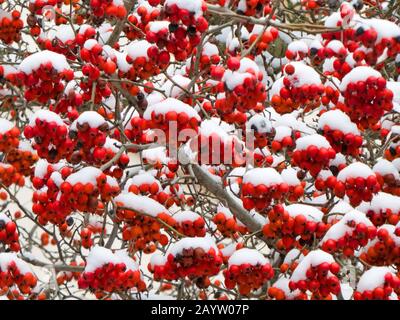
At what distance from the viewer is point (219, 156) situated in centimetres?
360

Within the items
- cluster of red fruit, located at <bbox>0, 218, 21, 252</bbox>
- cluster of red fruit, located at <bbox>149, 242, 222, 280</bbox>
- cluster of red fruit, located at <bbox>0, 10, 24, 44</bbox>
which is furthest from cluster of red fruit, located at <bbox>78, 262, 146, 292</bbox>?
cluster of red fruit, located at <bbox>0, 10, 24, 44</bbox>

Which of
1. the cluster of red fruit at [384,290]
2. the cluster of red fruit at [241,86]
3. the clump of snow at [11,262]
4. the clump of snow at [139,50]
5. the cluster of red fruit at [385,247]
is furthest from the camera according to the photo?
the clump of snow at [11,262]

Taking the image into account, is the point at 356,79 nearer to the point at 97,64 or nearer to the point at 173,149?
the point at 173,149

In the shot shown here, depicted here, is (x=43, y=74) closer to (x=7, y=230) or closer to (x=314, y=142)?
(x=7, y=230)

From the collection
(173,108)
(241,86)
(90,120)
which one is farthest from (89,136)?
(241,86)

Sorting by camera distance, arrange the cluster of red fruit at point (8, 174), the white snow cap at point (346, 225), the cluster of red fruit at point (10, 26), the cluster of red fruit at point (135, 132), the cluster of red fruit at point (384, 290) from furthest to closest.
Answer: the cluster of red fruit at point (8, 174) → the cluster of red fruit at point (10, 26) → the cluster of red fruit at point (135, 132) → the white snow cap at point (346, 225) → the cluster of red fruit at point (384, 290)

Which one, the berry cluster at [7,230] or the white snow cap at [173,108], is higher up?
the white snow cap at [173,108]

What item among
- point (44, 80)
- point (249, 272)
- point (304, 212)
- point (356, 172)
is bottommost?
point (249, 272)

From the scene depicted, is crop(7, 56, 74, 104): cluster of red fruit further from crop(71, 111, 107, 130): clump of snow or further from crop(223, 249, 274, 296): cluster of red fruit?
crop(223, 249, 274, 296): cluster of red fruit

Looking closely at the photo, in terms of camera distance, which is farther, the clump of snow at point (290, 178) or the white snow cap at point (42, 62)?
the clump of snow at point (290, 178)

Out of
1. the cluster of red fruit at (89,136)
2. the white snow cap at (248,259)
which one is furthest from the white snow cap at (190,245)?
the cluster of red fruit at (89,136)

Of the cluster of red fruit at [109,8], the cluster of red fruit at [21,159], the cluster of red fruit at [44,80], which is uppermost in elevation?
the cluster of red fruit at [109,8]

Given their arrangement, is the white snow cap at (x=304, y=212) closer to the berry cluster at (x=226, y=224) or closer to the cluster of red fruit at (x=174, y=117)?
the berry cluster at (x=226, y=224)
